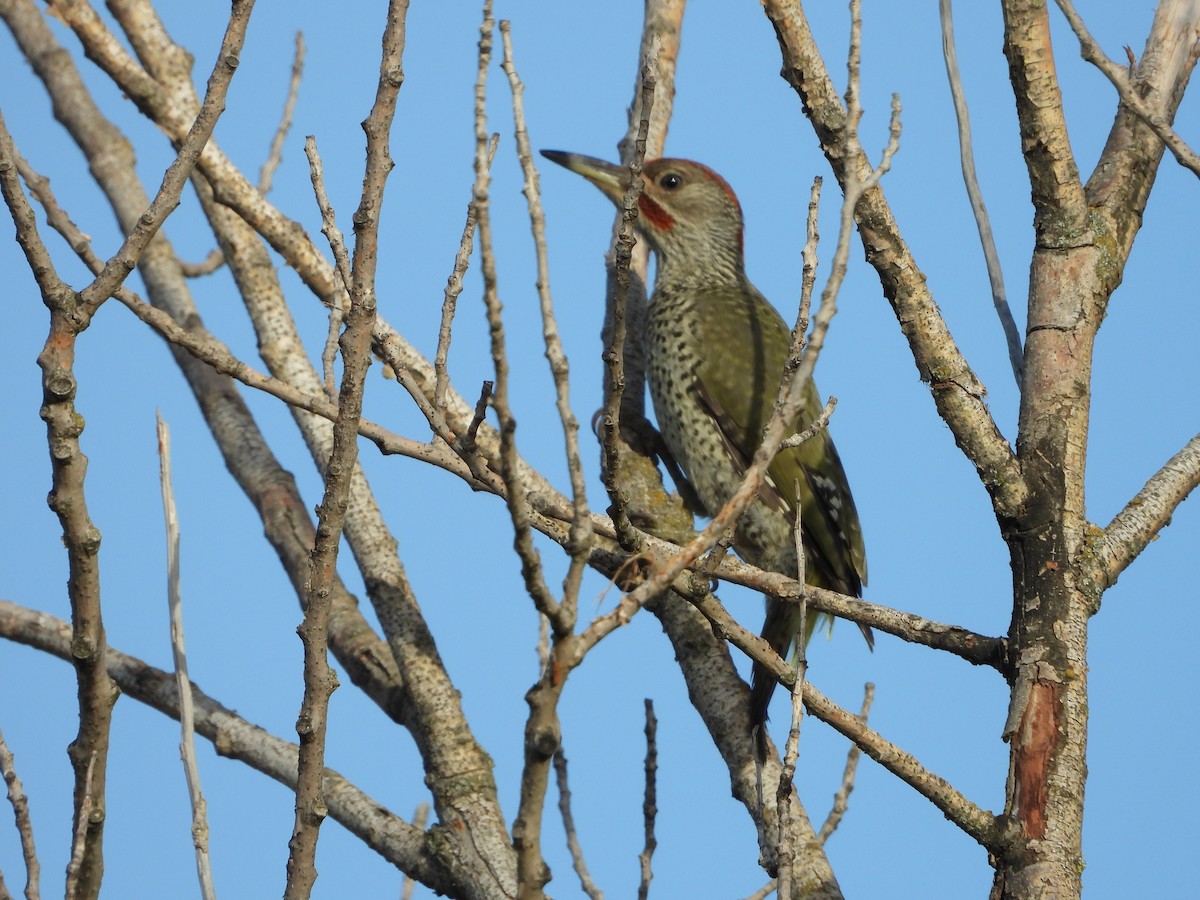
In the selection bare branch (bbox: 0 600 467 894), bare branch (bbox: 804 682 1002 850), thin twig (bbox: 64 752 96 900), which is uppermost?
bare branch (bbox: 0 600 467 894)

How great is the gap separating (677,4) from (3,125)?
3253mm

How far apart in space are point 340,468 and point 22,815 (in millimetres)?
834

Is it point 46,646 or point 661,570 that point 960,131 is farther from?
point 46,646

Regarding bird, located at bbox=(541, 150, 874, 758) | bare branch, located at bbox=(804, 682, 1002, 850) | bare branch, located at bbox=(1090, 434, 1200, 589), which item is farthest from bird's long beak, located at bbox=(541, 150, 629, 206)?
bare branch, located at bbox=(804, 682, 1002, 850)

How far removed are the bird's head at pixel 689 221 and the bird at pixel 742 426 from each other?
0.58ft

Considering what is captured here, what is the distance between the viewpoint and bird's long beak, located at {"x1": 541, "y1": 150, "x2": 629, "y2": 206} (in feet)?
18.3

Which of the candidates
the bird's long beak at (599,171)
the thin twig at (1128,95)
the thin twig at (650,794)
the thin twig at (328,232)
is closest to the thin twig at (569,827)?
the thin twig at (650,794)

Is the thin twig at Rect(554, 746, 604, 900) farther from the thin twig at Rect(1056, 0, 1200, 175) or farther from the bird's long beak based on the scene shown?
the bird's long beak

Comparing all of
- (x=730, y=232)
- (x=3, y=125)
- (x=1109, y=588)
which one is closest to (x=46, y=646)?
(x=3, y=125)

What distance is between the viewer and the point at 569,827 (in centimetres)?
330

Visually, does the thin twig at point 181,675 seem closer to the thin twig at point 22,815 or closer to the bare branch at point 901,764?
the thin twig at point 22,815

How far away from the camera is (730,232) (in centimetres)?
628

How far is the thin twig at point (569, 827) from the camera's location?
307 centimetres

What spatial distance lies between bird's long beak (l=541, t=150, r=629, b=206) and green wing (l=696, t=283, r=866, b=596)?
65 cm
